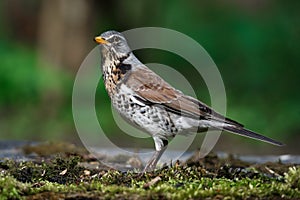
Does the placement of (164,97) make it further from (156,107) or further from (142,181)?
(142,181)

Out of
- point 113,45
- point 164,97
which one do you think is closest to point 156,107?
point 164,97

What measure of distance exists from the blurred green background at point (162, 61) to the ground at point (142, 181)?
25.6ft

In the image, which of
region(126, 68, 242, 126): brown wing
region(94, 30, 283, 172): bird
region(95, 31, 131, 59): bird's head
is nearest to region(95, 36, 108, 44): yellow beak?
region(95, 31, 131, 59): bird's head

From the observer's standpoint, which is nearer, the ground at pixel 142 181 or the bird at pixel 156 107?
the ground at pixel 142 181

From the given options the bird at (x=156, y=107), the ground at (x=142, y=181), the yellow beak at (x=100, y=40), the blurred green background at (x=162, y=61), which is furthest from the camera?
the blurred green background at (x=162, y=61)

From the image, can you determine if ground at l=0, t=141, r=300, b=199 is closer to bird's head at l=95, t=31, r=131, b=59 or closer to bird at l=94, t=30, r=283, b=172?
bird at l=94, t=30, r=283, b=172

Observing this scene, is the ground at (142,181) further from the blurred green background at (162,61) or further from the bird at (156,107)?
the blurred green background at (162,61)

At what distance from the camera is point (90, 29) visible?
55.7 feet

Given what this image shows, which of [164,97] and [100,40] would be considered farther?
[100,40]

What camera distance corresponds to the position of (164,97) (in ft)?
20.1

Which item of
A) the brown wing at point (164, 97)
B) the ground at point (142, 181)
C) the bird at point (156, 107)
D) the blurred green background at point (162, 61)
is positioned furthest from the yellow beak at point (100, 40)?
the blurred green background at point (162, 61)

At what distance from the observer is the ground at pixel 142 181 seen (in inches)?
154

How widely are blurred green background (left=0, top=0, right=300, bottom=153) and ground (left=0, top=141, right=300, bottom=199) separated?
25.6 ft

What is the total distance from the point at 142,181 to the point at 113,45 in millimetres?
2309
